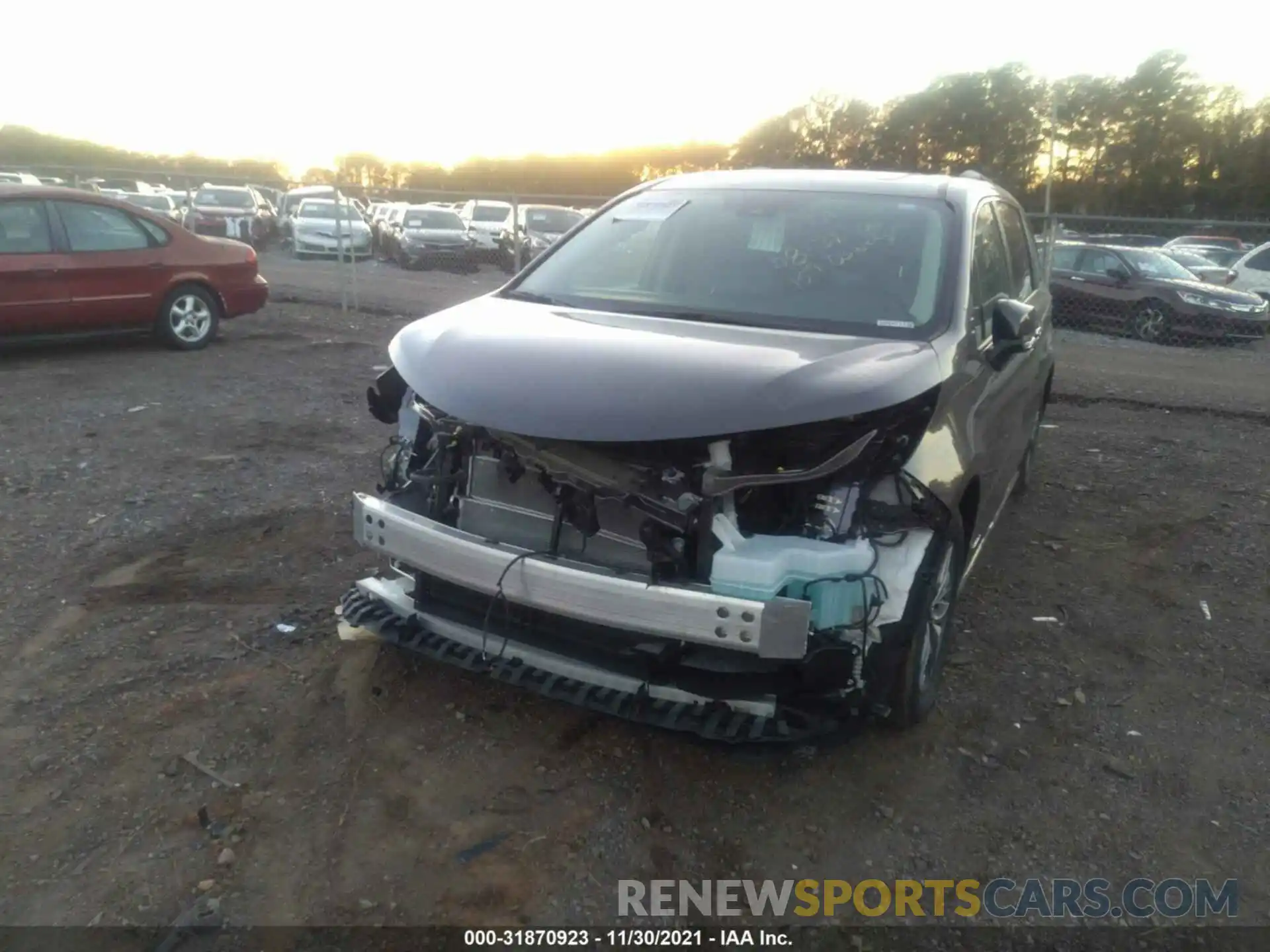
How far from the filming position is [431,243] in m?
22.0

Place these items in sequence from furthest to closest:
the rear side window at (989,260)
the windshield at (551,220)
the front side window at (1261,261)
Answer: the windshield at (551,220)
the front side window at (1261,261)
the rear side window at (989,260)

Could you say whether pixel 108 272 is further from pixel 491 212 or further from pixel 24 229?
pixel 491 212

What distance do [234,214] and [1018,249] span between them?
22686 millimetres

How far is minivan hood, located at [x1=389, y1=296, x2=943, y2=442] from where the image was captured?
3014 millimetres

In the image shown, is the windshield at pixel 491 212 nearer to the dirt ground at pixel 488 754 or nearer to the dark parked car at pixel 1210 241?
the dark parked car at pixel 1210 241

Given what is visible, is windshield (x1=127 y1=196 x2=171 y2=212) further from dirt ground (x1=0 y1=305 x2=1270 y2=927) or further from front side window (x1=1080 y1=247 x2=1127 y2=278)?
dirt ground (x1=0 y1=305 x2=1270 y2=927)

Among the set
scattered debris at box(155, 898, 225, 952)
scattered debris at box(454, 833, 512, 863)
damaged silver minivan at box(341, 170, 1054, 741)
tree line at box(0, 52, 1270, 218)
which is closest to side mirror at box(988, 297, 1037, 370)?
damaged silver minivan at box(341, 170, 1054, 741)

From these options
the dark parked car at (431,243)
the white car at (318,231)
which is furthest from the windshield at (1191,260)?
the white car at (318,231)

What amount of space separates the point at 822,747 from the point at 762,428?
1.03 metres

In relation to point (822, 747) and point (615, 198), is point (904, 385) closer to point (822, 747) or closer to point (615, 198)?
point (822, 747)

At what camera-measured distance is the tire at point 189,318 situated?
10.2 meters

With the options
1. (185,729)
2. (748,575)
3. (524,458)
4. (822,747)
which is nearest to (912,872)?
(822,747)

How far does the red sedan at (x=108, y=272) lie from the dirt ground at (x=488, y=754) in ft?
14.2

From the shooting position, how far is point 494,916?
2.76 meters
